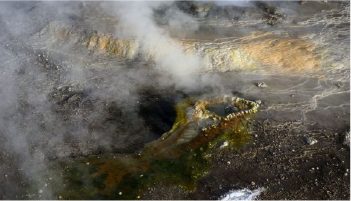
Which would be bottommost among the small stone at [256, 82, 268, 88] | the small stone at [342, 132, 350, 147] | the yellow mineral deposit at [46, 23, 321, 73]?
the small stone at [342, 132, 350, 147]

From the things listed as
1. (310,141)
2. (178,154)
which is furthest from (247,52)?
(178,154)

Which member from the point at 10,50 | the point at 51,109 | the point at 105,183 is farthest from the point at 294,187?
the point at 10,50

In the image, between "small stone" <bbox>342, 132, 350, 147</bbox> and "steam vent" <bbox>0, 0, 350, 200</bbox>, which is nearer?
"steam vent" <bbox>0, 0, 350, 200</bbox>

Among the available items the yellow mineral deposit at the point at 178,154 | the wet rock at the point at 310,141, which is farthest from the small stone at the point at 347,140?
the yellow mineral deposit at the point at 178,154

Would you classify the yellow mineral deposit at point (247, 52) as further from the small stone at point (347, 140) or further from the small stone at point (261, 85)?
the small stone at point (347, 140)

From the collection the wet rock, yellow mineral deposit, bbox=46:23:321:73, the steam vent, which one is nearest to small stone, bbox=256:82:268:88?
the steam vent

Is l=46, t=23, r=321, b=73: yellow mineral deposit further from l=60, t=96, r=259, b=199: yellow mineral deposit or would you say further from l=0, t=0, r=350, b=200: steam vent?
l=60, t=96, r=259, b=199: yellow mineral deposit

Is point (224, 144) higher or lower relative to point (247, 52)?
lower

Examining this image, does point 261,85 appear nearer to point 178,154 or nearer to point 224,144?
point 224,144

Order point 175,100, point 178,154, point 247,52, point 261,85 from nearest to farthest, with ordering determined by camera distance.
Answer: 1. point 178,154
2. point 175,100
3. point 261,85
4. point 247,52

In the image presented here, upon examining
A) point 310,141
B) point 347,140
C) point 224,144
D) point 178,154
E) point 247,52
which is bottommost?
point 178,154
